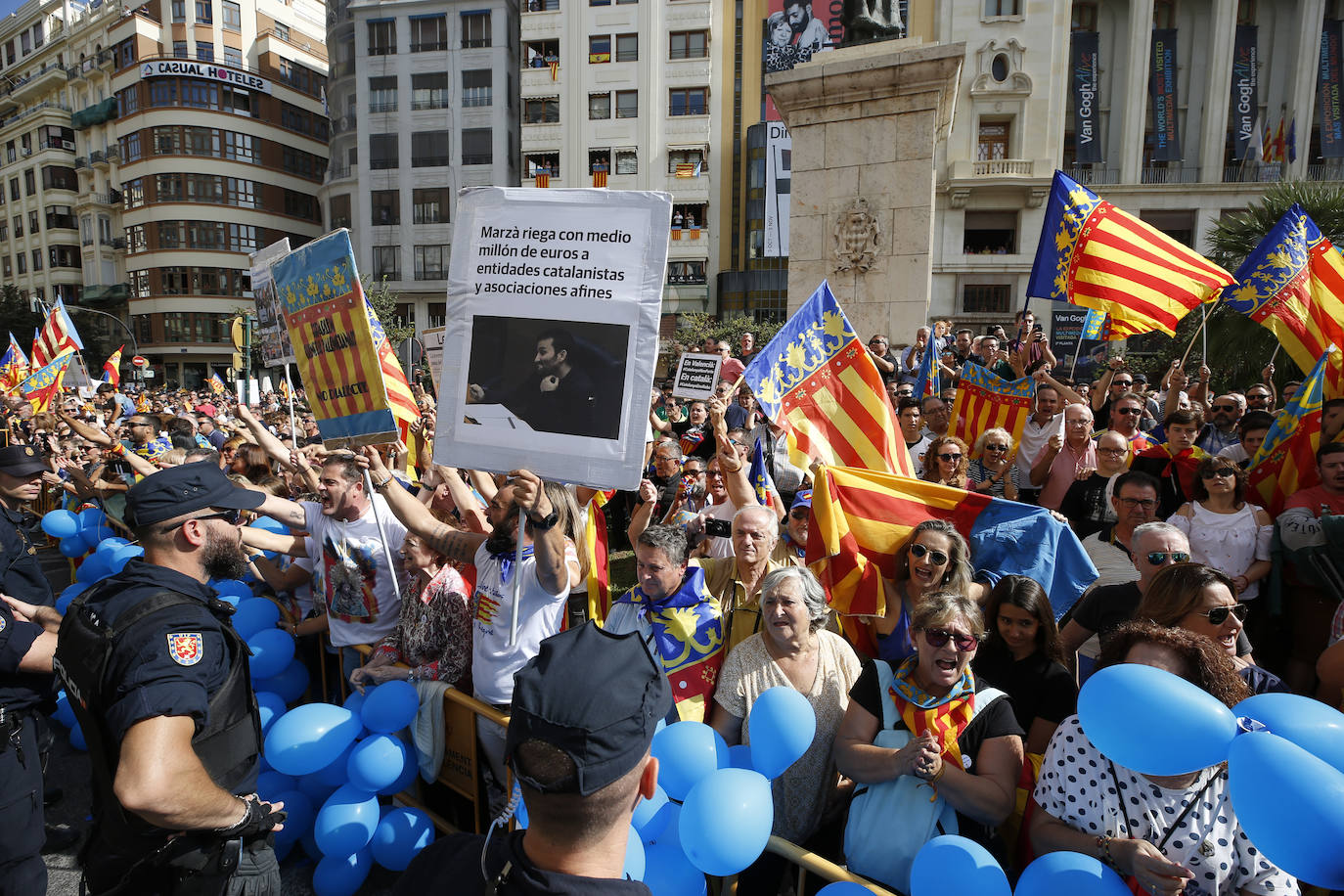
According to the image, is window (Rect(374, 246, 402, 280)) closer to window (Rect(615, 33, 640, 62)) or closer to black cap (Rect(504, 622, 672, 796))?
window (Rect(615, 33, 640, 62))

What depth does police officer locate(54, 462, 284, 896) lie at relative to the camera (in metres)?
2.06

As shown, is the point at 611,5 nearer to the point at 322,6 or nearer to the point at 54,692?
the point at 322,6

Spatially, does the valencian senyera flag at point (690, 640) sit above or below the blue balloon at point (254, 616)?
above

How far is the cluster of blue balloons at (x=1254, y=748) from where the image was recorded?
1.63 meters

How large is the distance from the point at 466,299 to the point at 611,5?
4580cm

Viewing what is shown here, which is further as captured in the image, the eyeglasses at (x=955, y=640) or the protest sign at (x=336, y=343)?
the protest sign at (x=336, y=343)

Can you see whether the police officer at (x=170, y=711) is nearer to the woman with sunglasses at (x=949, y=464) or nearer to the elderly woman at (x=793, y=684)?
the elderly woman at (x=793, y=684)

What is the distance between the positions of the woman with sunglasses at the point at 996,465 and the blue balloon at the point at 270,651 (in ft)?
15.5

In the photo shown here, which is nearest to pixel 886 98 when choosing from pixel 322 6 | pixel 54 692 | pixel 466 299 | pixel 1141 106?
pixel 466 299

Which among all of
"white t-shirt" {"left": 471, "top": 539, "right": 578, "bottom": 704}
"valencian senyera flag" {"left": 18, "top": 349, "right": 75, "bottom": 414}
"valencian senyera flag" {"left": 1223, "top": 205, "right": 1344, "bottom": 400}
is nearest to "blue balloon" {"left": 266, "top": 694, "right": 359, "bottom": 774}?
"white t-shirt" {"left": 471, "top": 539, "right": 578, "bottom": 704}

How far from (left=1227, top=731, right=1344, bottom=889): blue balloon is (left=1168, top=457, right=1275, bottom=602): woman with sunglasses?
283 cm

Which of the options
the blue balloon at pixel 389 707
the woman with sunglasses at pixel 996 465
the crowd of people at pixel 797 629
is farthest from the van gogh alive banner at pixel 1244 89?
the blue balloon at pixel 389 707

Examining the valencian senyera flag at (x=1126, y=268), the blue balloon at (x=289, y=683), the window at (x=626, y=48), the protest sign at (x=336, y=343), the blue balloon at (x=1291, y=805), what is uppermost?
the window at (x=626, y=48)

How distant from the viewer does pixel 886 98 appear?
10609mm
